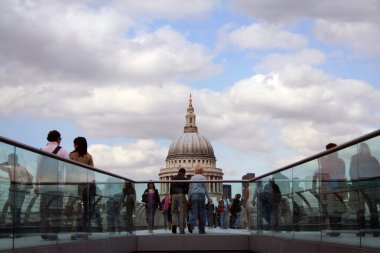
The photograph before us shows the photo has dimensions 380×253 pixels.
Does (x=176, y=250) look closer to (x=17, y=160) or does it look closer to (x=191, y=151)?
(x=17, y=160)

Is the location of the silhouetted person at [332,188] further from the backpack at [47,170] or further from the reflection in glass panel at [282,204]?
the backpack at [47,170]

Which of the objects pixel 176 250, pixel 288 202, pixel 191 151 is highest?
pixel 191 151

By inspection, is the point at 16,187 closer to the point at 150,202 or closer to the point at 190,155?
the point at 150,202

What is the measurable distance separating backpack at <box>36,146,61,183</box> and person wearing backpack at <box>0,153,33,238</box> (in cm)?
49

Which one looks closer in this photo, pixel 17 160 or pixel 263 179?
pixel 17 160

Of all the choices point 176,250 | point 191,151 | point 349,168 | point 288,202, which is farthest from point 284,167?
point 191,151

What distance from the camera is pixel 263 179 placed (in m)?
14.2

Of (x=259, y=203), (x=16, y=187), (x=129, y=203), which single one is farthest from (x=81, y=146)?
(x=16, y=187)

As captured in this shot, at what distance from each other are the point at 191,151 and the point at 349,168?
15681cm

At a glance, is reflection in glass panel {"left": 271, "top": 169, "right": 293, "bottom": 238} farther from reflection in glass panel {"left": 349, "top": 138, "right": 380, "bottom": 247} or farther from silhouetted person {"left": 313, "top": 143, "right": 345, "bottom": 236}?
reflection in glass panel {"left": 349, "top": 138, "right": 380, "bottom": 247}

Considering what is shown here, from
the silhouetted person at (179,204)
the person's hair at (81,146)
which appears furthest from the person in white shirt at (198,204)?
the person's hair at (81,146)

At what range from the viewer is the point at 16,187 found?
7539 millimetres

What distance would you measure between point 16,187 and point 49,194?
1.27 meters

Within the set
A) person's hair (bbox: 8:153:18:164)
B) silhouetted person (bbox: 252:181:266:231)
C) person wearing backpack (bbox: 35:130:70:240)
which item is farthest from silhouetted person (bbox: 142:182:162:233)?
person's hair (bbox: 8:153:18:164)
